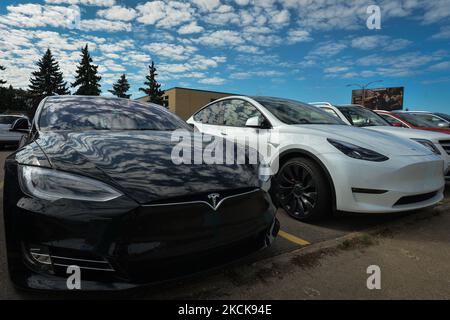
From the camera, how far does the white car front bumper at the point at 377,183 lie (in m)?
2.75

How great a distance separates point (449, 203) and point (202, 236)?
13.3 ft

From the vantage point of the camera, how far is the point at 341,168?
2836 millimetres

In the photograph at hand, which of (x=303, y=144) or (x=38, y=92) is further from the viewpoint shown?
(x=38, y=92)

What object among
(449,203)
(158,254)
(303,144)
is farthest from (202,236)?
(449,203)

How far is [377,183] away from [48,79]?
56.6 meters

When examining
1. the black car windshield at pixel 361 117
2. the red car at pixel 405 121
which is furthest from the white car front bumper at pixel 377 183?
the red car at pixel 405 121

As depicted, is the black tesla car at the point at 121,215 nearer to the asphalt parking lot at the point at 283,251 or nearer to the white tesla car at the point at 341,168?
the asphalt parking lot at the point at 283,251

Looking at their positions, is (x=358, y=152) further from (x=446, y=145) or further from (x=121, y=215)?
(x=446, y=145)

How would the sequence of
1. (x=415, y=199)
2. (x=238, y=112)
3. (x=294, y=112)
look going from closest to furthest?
(x=415, y=199) → (x=294, y=112) → (x=238, y=112)

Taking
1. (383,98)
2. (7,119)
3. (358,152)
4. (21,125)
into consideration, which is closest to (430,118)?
(358,152)
